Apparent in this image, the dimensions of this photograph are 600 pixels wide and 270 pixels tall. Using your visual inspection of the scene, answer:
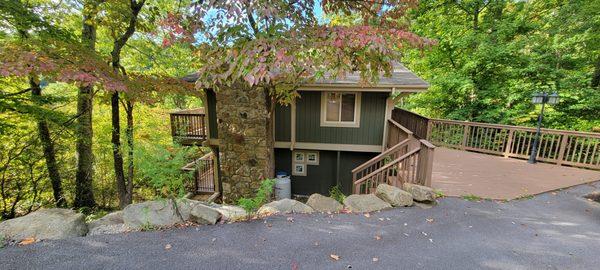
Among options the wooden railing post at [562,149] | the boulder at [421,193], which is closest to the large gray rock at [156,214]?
the boulder at [421,193]

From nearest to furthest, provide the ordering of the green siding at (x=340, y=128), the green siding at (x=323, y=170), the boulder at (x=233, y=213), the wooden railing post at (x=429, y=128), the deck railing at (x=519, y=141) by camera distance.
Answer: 1. the boulder at (x=233, y=213)
2. the deck railing at (x=519, y=141)
3. the green siding at (x=340, y=128)
4. the wooden railing post at (x=429, y=128)
5. the green siding at (x=323, y=170)

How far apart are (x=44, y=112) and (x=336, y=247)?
268 inches

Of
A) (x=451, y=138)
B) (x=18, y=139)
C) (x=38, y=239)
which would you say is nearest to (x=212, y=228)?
(x=38, y=239)

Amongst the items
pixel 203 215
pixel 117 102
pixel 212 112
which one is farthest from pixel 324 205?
pixel 212 112

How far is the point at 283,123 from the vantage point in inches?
314

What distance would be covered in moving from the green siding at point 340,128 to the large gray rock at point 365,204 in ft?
13.3

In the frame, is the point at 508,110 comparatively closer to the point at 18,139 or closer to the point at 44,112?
the point at 44,112

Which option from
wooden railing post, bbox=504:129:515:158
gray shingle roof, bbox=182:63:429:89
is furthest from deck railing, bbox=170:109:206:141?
wooden railing post, bbox=504:129:515:158

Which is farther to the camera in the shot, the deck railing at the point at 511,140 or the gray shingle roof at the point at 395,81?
the gray shingle roof at the point at 395,81

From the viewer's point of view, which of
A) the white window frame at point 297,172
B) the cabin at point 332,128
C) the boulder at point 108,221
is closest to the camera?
the boulder at point 108,221

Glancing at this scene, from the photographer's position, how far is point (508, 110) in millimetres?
9016

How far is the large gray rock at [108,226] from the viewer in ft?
9.19

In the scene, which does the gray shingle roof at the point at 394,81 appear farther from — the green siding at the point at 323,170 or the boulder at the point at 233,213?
the boulder at the point at 233,213

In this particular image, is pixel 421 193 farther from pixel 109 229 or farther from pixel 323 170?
pixel 323 170
